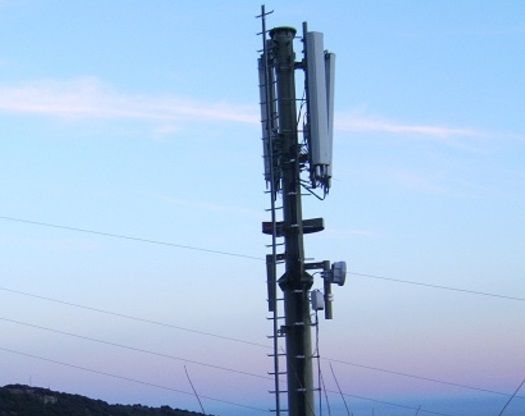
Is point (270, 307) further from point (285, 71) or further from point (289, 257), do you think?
point (285, 71)

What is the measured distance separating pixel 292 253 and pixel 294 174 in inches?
49.8

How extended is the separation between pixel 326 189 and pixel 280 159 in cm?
88

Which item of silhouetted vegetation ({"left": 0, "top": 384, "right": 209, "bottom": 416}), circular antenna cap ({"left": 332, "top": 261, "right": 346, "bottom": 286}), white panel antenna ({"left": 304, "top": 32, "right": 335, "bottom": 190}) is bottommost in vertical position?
circular antenna cap ({"left": 332, "top": 261, "right": 346, "bottom": 286})

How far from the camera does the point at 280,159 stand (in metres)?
16.5

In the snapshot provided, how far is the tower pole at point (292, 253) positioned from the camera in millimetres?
16000

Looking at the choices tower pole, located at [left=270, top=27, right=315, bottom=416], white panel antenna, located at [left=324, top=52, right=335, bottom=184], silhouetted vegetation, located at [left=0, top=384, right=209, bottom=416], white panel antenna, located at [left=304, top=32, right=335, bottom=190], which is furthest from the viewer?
silhouetted vegetation, located at [left=0, top=384, right=209, bottom=416]

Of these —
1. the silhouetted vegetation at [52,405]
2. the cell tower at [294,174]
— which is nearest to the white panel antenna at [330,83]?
the cell tower at [294,174]

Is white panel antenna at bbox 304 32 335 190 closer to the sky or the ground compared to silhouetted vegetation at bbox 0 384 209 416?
closer to the ground

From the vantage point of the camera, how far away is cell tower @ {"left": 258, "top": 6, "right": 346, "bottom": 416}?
1602cm

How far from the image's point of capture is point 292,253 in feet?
53.3

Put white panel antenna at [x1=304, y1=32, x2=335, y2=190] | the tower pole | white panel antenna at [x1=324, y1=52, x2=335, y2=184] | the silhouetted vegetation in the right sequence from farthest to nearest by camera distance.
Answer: the silhouetted vegetation < white panel antenna at [x1=324, y1=52, x2=335, y2=184] < white panel antenna at [x1=304, y1=32, x2=335, y2=190] < the tower pole

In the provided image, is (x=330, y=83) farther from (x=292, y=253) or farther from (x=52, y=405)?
(x=52, y=405)

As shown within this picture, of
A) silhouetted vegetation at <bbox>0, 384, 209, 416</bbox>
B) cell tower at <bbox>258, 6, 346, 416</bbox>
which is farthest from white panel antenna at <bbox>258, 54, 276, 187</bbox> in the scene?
silhouetted vegetation at <bbox>0, 384, 209, 416</bbox>

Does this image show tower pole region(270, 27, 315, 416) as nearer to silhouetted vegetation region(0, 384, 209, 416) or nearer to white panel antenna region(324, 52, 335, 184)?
white panel antenna region(324, 52, 335, 184)
